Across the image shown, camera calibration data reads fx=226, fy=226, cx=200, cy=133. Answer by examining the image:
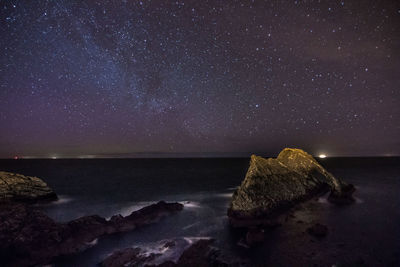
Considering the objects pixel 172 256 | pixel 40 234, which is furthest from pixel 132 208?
pixel 172 256

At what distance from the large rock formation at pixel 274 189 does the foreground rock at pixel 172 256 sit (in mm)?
6477

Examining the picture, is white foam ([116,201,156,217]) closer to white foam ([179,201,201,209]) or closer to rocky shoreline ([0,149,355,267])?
rocky shoreline ([0,149,355,267])

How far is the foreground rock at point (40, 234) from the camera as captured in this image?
605 inches

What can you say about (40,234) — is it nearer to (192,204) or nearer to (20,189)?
(20,189)

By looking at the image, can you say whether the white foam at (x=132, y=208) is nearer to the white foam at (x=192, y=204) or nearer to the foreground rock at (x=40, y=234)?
the white foam at (x=192, y=204)

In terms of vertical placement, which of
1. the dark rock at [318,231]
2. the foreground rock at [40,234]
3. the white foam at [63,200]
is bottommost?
the white foam at [63,200]

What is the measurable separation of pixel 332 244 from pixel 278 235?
13.0 feet

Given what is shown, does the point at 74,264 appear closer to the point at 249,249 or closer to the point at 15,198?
the point at 249,249

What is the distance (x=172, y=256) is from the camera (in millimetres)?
15547

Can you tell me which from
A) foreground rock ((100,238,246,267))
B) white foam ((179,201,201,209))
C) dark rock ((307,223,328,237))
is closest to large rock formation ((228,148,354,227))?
dark rock ((307,223,328,237))

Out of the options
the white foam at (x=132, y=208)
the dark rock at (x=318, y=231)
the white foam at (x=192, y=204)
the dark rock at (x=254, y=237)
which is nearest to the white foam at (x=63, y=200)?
the white foam at (x=132, y=208)

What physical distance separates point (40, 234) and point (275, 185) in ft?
75.5

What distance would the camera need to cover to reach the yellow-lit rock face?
23397 mm

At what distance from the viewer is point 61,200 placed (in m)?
37.7
